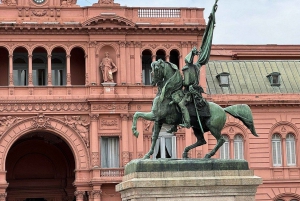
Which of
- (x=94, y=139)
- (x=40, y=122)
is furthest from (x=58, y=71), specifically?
(x=94, y=139)

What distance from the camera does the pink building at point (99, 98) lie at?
5112cm

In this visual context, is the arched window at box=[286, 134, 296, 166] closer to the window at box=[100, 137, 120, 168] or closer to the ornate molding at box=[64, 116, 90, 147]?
the window at box=[100, 137, 120, 168]

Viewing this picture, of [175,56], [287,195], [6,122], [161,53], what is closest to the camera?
[6,122]

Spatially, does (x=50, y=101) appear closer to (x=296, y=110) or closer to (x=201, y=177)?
(x=296, y=110)

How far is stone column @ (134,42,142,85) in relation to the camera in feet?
173

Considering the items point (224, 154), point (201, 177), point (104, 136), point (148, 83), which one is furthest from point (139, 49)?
point (201, 177)

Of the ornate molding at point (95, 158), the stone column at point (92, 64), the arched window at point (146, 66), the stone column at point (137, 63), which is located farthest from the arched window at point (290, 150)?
the stone column at point (92, 64)

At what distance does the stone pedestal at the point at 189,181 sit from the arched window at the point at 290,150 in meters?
35.3

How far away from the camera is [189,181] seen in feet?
66.8

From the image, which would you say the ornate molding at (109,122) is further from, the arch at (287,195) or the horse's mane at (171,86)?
the horse's mane at (171,86)

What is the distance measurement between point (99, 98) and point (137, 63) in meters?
3.83

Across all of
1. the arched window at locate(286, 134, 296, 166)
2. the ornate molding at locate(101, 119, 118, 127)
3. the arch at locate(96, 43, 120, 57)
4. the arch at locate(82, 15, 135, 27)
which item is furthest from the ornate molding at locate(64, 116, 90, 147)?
the arched window at locate(286, 134, 296, 166)

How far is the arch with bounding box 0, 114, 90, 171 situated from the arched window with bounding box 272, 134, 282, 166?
45.8 feet

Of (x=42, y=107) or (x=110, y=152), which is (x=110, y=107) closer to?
(x=110, y=152)
